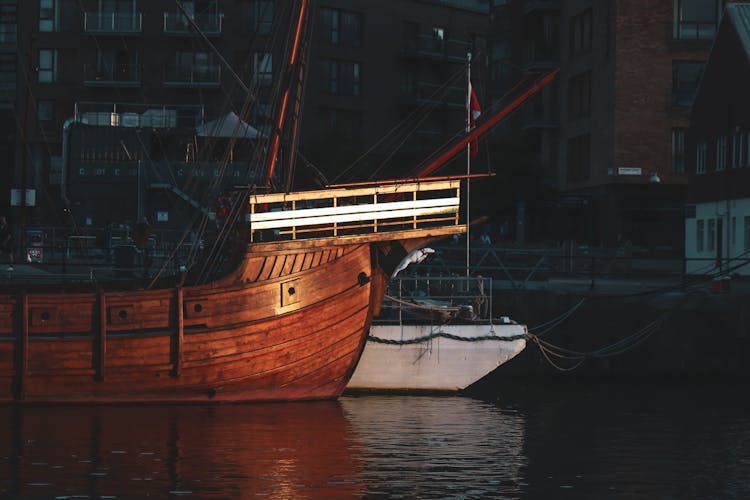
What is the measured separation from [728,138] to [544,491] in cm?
3591

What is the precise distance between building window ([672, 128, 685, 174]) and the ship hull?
130 feet

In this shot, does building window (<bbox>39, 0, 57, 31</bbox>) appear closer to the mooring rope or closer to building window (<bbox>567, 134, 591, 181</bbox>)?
building window (<bbox>567, 134, 591, 181</bbox>)

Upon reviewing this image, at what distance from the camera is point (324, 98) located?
90.0 metres

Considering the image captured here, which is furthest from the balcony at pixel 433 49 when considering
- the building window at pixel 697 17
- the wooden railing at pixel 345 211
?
the wooden railing at pixel 345 211

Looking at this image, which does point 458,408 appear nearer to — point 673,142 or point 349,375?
point 349,375

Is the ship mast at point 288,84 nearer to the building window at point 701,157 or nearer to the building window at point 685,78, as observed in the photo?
the building window at point 701,157

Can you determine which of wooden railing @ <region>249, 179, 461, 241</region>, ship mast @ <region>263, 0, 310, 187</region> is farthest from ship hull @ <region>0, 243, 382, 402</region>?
ship mast @ <region>263, 0, 310, 187</region>

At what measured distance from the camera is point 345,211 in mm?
30625

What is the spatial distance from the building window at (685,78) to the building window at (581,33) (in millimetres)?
5510

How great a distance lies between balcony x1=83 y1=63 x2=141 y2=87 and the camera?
86.4m

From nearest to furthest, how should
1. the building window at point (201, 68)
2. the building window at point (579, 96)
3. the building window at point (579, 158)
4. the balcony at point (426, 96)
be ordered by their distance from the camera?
the building window at point (579, 96), the building window at point (579, 158), the building window at point (201, 68), the balcony at point (426, 96)

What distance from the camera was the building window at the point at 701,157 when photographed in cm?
5753

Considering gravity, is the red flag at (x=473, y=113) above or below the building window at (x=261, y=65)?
below

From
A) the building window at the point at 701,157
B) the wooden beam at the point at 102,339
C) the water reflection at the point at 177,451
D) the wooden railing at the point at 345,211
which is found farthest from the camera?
the building window at the point at 701,157
